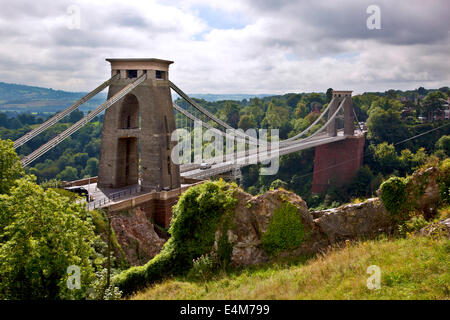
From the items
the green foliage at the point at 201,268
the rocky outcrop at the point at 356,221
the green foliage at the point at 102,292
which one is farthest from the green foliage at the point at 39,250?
the rocky outcrop at the point at 356,221

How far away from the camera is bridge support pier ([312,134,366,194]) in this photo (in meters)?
53.2

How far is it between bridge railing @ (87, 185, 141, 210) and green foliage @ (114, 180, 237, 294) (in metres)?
7.60

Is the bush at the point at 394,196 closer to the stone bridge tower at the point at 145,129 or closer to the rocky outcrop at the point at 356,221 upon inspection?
the rocky outcrop at the point at 356,221

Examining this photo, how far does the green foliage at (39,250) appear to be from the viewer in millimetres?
9992

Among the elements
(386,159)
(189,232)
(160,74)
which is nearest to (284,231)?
(189,232)

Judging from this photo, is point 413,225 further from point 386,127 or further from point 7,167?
point 386,127

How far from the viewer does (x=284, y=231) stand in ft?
37.6

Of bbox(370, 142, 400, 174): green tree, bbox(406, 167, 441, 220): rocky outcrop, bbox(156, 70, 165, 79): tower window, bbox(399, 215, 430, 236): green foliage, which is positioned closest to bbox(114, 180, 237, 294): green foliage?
bbox(399, 215, 430, 236): green foliage

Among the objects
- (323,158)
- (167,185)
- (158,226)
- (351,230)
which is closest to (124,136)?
(167,185)

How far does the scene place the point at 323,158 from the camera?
53500 mm

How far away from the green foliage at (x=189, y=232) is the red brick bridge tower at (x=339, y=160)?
42.6 metres
